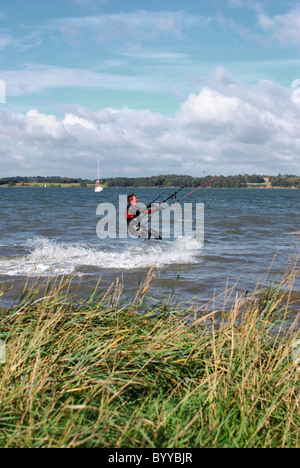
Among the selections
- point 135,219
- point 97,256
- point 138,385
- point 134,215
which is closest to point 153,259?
point 135,219

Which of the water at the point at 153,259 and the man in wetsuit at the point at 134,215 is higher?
the man in wetsuit at the point at 134,215

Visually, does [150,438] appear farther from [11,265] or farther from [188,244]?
[188,244]

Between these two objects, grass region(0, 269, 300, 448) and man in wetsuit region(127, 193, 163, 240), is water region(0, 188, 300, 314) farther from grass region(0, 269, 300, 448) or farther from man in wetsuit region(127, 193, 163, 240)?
grass region(0, 269, 300, 448)

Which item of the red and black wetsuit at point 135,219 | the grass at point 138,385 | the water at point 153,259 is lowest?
the water at point 153,259

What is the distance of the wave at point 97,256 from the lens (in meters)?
12.6

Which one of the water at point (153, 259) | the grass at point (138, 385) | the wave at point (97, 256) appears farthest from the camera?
the wave at point (97, 256)

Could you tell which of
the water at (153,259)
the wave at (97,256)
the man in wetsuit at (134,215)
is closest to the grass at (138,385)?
the water at (153,259)

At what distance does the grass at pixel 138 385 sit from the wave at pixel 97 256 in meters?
7.03

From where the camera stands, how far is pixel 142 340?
4293 mm

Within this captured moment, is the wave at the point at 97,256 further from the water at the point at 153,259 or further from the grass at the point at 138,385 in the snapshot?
the grass at the point at 138,385

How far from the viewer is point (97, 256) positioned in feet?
48.8

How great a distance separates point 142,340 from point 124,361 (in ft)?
1.56
